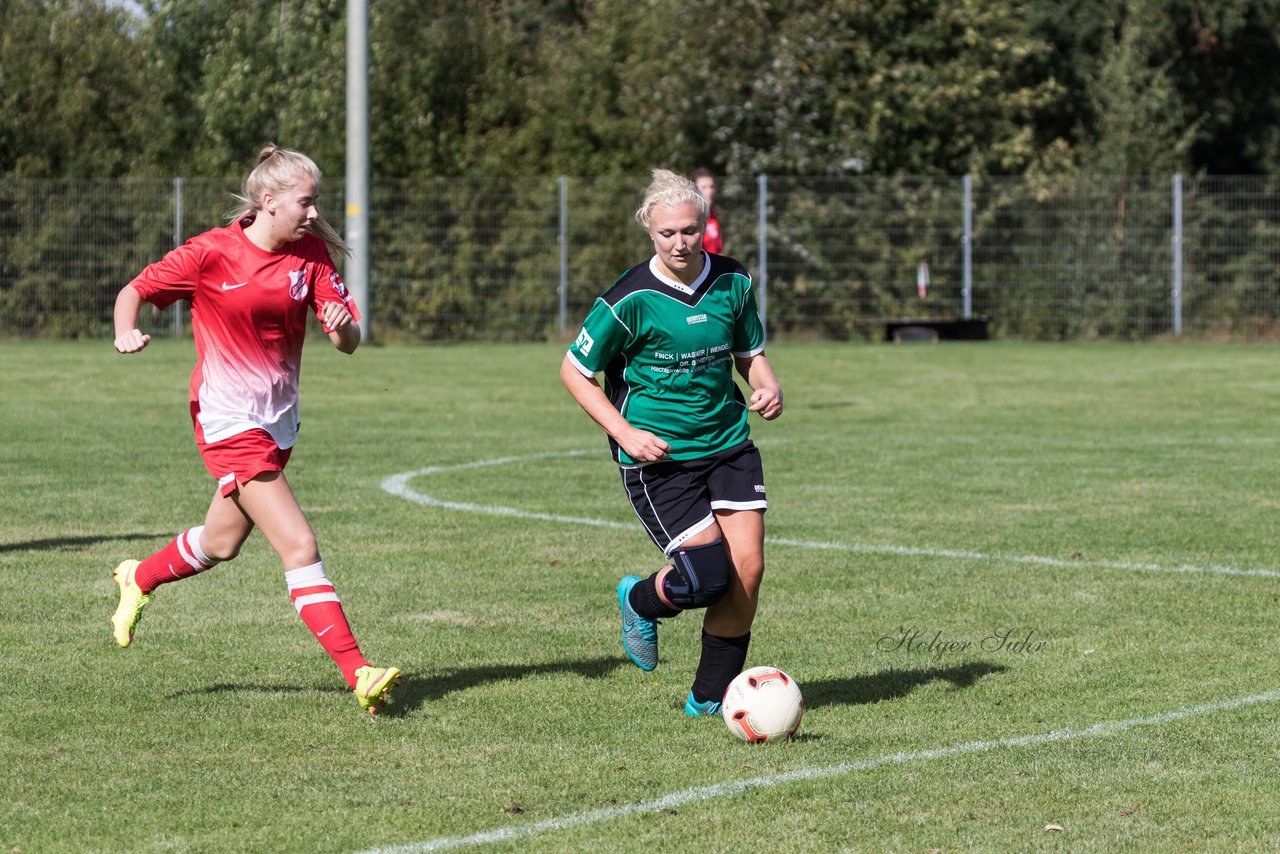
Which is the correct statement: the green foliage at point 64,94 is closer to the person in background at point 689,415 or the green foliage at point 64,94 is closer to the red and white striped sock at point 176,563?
the red and white striped sock at point 176,563

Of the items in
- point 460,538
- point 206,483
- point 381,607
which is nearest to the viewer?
point 381,607

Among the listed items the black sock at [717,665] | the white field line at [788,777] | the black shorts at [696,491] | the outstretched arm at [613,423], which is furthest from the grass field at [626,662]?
the outstretched arm at [613,423]

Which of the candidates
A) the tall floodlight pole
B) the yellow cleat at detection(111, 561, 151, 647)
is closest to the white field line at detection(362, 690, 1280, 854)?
the yellow cleat at detection(111, 561, 151, 647)

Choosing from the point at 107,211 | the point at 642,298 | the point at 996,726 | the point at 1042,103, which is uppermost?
the point at 1042,103

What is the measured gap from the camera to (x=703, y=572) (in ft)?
19.2

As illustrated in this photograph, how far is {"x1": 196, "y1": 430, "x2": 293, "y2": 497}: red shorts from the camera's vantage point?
6.05 m

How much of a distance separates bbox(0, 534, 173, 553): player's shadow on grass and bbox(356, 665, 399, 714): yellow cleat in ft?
12.8

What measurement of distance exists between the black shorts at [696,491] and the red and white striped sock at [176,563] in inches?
66.4

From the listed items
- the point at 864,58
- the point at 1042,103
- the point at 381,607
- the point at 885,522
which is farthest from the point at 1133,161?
the point at 381,607

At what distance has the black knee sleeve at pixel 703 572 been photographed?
585 centimetres

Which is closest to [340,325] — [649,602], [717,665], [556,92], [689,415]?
[689,415]

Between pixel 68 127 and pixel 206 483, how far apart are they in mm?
21134

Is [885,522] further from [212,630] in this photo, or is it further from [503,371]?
[503,371]

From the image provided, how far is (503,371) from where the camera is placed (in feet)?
70.1
